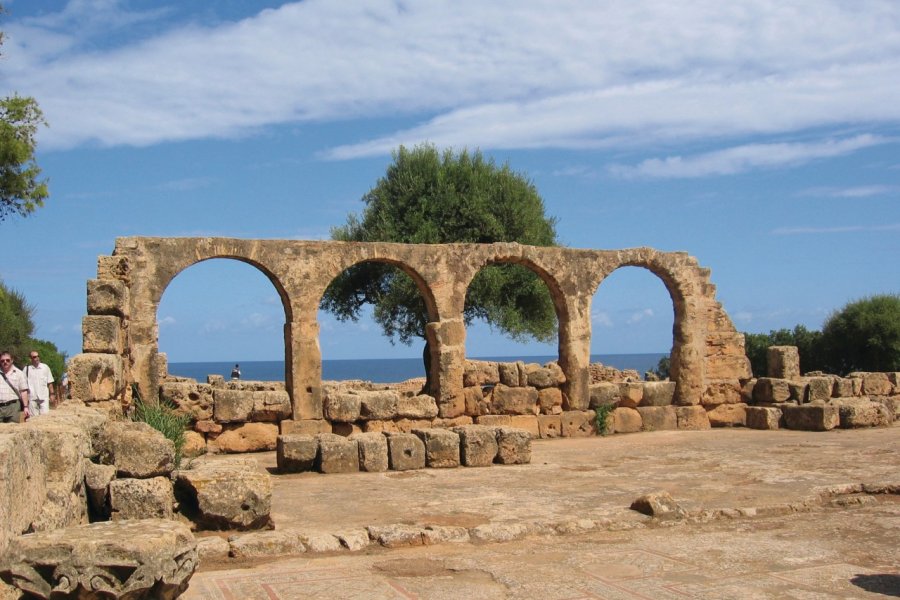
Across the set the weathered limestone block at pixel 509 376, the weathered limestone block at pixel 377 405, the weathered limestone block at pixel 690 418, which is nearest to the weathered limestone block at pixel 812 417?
the weathered limestone block at pixel 690 418

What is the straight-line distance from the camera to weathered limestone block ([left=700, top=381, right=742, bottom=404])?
59.1 ft

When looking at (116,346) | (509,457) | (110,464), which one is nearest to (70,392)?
(116,346)

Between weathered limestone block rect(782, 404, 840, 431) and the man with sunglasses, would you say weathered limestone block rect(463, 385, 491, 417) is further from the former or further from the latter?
the man with sunglasses

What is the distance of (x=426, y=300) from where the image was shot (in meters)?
16.2

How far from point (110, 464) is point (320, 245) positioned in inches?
300

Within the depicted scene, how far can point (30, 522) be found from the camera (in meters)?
5.44

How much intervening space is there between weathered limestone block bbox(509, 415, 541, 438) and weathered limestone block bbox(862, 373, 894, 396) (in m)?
7.42

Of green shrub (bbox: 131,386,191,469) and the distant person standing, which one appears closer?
green shrub (bbox: 131,386,191,469)

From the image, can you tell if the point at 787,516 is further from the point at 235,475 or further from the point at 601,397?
the point at 601,397

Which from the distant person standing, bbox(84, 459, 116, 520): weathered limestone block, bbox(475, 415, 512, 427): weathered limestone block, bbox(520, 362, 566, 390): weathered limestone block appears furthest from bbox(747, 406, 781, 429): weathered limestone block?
bbox(84, 459, 116, 520): weathered limestone block

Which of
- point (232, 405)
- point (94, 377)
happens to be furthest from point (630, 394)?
point (94, 377)

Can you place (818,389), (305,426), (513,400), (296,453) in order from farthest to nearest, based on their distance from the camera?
(818,389) → (513,400) → (305,426) → (296,453)

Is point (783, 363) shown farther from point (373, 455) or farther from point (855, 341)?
point (855, 341)

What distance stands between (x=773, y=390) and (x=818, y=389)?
36.4 inches
